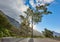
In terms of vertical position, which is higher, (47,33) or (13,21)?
(13,21)

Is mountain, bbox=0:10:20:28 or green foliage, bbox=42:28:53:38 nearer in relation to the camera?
green foliage, bbox=42:28:53:38

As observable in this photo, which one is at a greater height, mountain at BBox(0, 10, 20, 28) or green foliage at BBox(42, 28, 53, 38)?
mountain at BBox(0, 10, 20, 28)

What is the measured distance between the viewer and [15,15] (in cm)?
1212

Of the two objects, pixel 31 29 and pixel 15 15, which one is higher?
pixel 15 15

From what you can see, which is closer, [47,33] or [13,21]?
[47,33]

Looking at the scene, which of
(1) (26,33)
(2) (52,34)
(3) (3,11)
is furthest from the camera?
(3) (3,11)

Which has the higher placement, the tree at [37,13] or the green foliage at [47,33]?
the tree at [37,13]

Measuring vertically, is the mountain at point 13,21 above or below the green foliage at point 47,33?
above

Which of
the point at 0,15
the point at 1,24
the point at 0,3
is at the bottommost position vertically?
the point at 1,24

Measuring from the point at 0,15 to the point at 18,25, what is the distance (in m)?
1.64

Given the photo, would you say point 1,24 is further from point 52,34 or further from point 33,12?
point 52,34

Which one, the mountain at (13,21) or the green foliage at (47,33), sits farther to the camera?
the mountain at (13,21)

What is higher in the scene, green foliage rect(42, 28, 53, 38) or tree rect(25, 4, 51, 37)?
tree rect(25, 4, 51, 37)

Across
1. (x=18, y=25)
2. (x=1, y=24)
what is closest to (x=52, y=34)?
(x=18, y=25)
